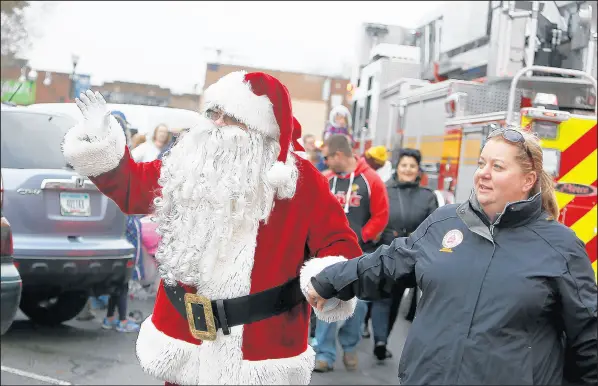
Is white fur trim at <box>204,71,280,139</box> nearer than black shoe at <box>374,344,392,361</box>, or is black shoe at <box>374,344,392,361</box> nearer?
white fur trim at <box>204,71,280,139</box>

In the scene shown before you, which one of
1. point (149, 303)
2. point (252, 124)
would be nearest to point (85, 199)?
point (149, 303)

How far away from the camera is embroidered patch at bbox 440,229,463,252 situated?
2.92 metres

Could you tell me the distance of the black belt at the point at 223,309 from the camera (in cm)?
351

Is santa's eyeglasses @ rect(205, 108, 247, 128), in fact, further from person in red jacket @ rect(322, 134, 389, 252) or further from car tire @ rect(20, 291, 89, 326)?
car tire @ rect(20, 291, 89, 326)

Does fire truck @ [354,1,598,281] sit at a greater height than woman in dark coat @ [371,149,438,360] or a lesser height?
greater

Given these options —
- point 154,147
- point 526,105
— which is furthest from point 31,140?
point 526,105

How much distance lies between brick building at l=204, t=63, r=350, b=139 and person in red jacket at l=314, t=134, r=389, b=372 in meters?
32.4

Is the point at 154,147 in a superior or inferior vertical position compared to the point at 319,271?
superior

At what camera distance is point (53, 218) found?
22.1 ft

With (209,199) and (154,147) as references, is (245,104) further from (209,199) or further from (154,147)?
(154,147)

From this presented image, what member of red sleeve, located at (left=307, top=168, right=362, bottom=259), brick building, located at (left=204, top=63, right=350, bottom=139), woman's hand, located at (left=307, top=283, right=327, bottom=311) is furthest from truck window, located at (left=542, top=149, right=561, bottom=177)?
brick building, located at (left=204, top=63, right=350, bottom=139)

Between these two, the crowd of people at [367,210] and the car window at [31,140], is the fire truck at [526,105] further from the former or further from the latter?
the car window at [31,140]

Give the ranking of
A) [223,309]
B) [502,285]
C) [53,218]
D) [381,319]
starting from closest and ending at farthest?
[502,285] → [223,309] → [53,218] → [381,319]

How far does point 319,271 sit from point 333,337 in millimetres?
3514
